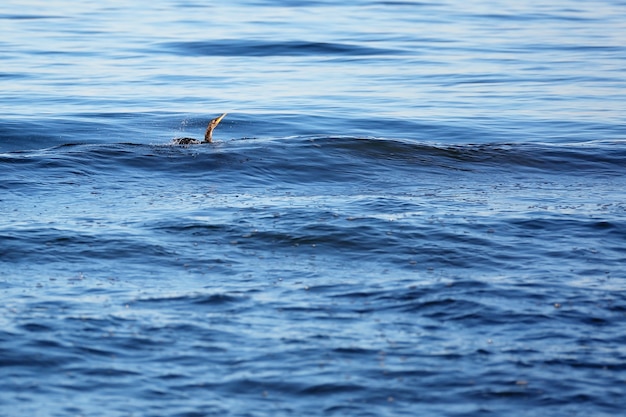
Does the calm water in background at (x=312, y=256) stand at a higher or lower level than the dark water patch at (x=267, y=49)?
lower

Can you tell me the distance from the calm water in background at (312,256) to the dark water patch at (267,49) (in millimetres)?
3805

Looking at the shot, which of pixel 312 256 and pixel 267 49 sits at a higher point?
pixel 267 49

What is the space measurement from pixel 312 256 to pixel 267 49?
41.9 ft

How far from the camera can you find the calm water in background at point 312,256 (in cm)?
432

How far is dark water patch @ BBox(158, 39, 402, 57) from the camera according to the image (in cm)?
1811

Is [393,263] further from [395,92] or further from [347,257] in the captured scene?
[395,92]

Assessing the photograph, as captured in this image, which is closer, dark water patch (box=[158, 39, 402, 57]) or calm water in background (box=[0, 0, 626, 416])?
calm water in background (box=[0, 0, 626, 416])

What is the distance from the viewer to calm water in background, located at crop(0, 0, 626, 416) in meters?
4.32

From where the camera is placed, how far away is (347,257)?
19.9 ft

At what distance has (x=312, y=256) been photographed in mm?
6086

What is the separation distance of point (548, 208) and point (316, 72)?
9.47 m

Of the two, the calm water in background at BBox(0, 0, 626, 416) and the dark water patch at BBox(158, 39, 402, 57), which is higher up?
the dark water patch at BBox(158, 39, 402, 57)

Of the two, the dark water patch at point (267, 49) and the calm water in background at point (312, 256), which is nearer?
the calm water in background at point (312, 256)

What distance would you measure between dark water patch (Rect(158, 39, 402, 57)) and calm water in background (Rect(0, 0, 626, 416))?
3805 mm
